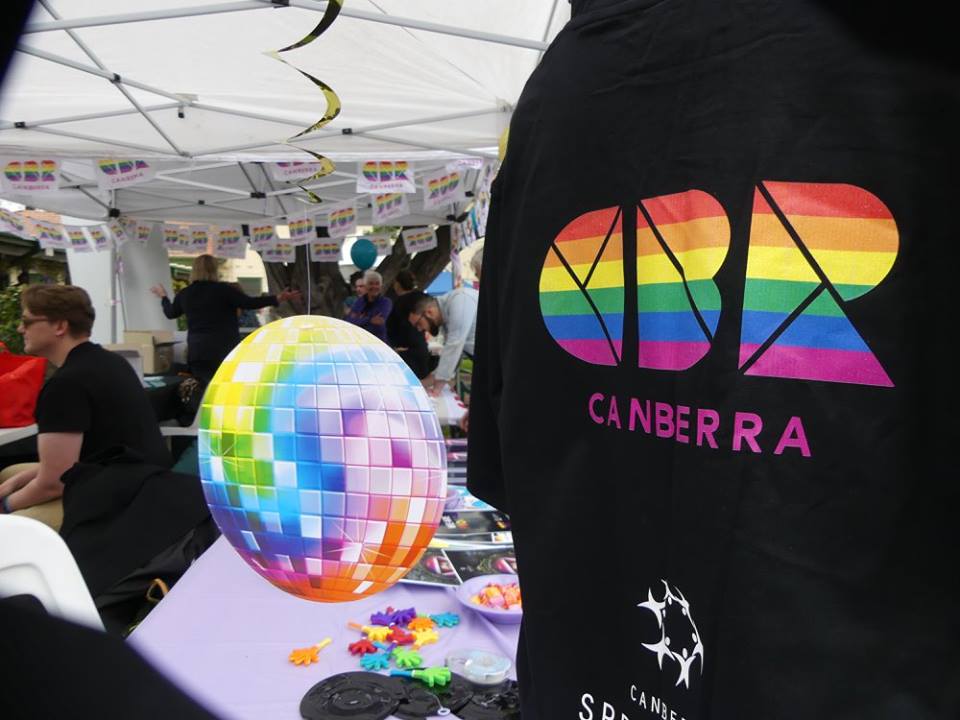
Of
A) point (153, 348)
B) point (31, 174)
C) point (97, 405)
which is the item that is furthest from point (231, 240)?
point (97, 405)

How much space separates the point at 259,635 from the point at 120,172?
5281 mm

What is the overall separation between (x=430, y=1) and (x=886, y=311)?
3.02 meters

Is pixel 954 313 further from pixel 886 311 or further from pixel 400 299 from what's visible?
pixel 400 299

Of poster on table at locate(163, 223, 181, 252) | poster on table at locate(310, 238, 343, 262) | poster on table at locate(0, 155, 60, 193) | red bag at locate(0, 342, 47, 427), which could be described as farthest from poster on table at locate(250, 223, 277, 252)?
red bag at locate(0, 342, 47, 427)

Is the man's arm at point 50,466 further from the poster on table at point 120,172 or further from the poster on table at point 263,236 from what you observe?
the poster on table at point 263,236

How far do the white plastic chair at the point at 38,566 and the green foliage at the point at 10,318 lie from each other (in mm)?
5287

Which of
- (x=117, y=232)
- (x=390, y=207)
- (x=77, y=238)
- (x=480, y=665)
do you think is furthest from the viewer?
(x=77, y=238)

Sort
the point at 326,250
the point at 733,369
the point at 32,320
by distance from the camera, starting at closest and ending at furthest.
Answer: the point at 733,369
the point at 32,320
the point at 326,250

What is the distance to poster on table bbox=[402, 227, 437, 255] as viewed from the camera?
8.28 m

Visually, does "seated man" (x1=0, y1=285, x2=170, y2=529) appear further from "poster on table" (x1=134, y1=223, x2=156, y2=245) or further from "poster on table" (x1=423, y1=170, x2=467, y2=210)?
"poster on table" (x1=134, y1=223, x2=156, y2=245)

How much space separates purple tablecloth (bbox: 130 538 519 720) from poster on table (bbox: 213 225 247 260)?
7.25 metres

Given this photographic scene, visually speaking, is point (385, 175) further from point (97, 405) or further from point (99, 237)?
point (99, 237)

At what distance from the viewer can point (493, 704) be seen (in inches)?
44.3

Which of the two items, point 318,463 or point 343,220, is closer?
point 318,463
